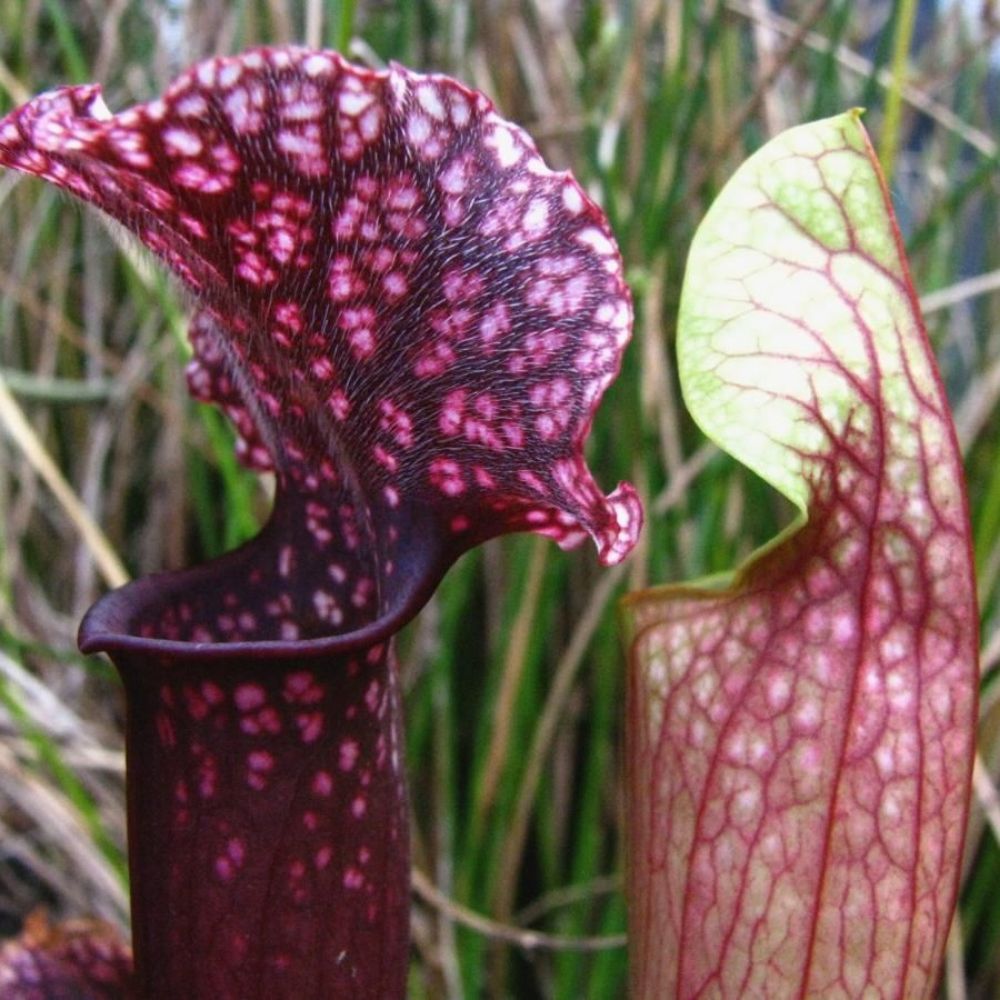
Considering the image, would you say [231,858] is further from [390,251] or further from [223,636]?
[390,251]

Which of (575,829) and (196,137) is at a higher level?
(196,137)

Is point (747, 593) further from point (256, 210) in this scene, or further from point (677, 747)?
point (256, 210)

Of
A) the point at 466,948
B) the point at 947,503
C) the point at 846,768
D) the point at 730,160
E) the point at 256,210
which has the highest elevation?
the point at 730,160

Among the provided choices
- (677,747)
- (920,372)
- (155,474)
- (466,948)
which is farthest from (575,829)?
(920,372)

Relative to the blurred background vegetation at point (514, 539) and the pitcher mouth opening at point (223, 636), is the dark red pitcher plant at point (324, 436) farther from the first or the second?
the blurred background vegetation at point (514, 539)

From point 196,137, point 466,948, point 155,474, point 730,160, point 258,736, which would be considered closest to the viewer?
point 196,137

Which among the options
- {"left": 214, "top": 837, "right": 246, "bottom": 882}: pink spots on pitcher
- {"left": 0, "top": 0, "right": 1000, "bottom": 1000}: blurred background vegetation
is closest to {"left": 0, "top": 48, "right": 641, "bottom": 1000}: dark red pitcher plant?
{"left": 214, "top": 837, "right": 246, "bottom": 882}: pink spots on pitcher

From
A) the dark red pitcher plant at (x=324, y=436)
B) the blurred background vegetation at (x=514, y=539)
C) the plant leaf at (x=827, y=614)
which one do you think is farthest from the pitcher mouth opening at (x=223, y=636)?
the blurred background vegetation at (x=514, y=539)

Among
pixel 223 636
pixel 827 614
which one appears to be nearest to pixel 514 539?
pixel 223 636
